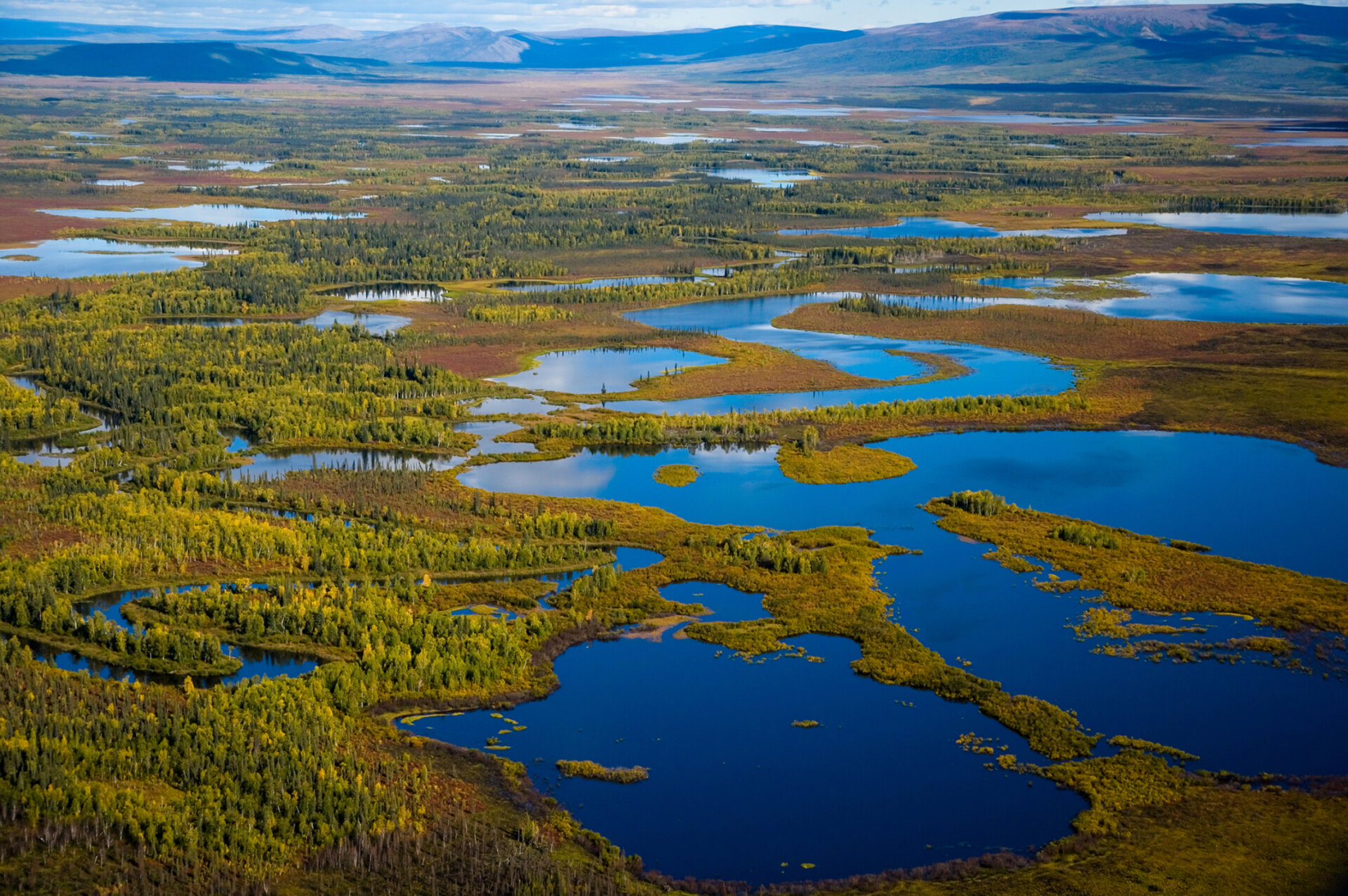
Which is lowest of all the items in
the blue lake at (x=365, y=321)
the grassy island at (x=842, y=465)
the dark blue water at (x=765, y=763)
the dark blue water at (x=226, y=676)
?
the dark blue water at (x=765, y=763)

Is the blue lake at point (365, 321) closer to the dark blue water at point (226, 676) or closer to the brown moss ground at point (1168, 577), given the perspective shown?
the dark blue water at point (226, 676)

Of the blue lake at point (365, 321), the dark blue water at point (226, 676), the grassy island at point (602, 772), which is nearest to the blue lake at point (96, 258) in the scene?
the blue lake at point (365, 321)

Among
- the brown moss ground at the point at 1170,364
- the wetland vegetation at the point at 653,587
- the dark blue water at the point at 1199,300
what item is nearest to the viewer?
the wetland vegetation at the point at 653,587

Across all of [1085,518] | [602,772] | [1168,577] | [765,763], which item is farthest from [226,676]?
[1085,518]

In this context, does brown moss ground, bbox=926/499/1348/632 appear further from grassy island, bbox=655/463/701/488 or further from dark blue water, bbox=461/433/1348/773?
grassy island, bbox=655/463/701/488

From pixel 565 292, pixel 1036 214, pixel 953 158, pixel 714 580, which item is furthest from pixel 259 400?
pixel 953 158

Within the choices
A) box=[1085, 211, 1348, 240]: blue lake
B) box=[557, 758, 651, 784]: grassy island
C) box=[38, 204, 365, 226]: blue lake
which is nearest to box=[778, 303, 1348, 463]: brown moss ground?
box=[557, 758, 651, 784]: grassy island
